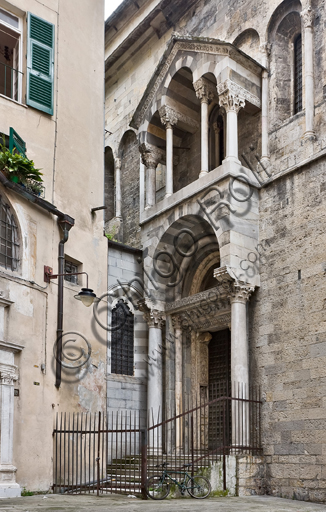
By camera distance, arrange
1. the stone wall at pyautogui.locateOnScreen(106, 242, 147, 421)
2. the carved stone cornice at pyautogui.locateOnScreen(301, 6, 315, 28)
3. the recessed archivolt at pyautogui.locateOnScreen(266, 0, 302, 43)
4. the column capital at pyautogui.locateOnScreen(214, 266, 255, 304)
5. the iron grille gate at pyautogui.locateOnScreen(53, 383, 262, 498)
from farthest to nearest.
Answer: the stone wall at pyautogui.locateOnScreen(106, 242, 147, 421)
the recessed archivolt at pyautogui.locateOnScreen(266, 0, 302, 43)
the carved stone cornice at pyautogui.locateOnScreen(301, 6, 315, 28)
the column capital at pyautogui.locateOnScreen(214, 266, 255, 304)
the iron grille gate at pyautogui.locateOnScreen(53, 383, 262, 498)

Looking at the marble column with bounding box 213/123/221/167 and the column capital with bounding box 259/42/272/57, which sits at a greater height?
the column capital with bounding box 259/42/272/57

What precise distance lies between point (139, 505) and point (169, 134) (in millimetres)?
9710

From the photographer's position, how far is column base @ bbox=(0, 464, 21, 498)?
10812 millimetres

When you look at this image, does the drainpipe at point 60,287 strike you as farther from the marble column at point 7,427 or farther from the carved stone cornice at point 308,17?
the carved stone cornice at point 308,17

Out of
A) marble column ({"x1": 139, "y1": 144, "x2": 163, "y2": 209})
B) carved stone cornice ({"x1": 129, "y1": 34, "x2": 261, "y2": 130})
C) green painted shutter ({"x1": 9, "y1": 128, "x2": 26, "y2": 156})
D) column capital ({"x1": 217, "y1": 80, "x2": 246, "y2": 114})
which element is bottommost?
green painted shutter ({"x1": 9, "y1": 128, "x2": 26, "y2": 156})

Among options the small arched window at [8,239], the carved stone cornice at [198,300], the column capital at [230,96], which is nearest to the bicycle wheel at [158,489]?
the small arched window at [8,239]

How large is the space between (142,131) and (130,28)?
17.0 feet

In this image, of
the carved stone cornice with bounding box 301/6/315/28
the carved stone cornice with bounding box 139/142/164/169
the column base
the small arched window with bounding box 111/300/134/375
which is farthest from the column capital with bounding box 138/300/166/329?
the carved stone cornice with bounding box 301/6/315/28

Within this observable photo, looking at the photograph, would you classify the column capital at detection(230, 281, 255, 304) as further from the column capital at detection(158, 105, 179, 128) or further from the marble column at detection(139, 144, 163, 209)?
the column capital at detection(158, 105, 179, 128)

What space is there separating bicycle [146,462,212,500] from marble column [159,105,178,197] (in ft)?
24.1

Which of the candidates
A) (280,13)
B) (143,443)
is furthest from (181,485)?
(280,13)

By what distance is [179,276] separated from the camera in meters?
17.2

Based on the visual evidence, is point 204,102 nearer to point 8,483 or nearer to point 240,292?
point 240,292

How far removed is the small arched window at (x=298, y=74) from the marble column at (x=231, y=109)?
1347mm
